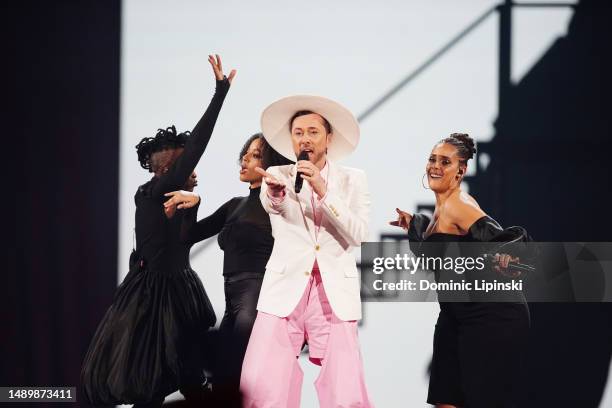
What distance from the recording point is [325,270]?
10.6 feet

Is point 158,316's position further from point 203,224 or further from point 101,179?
point 101,179

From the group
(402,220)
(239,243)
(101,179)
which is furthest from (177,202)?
(402,220)

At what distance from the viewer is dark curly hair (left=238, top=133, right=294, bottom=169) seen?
3764 mm

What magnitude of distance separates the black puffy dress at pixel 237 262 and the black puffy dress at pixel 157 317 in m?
0.10

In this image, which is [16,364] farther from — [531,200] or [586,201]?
[586,201]

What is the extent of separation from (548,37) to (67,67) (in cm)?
280

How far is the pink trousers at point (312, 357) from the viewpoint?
10.6 feet

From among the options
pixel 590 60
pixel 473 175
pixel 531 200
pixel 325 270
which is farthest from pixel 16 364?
pixel 590 60

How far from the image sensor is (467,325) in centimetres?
351

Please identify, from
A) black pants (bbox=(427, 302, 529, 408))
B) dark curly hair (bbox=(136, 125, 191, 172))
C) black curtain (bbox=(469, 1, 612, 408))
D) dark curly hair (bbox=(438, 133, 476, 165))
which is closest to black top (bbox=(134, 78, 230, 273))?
dark curly hair (bbox=(136, 125, 191, 172))

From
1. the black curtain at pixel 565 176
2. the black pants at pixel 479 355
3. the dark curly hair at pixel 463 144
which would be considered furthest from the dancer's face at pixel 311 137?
the black curtain at pixel 565 176

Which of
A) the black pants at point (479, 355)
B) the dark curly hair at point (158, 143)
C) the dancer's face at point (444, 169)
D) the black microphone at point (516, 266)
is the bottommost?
the black pants at point (479, 355)

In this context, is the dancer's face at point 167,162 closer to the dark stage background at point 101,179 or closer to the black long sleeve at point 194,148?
the black long sleeve at point 194,148

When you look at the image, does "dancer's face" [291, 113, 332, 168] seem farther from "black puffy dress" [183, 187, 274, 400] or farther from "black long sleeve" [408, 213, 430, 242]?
"black long sleeve" [408, 213, 430, 242]
